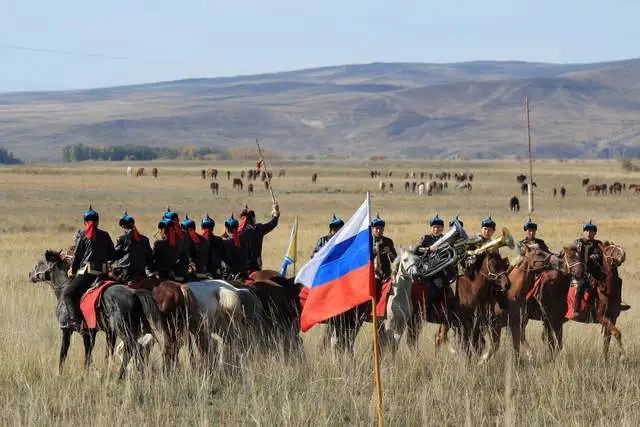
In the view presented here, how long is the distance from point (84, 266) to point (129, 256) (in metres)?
0.67

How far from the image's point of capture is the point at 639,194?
7462 cm

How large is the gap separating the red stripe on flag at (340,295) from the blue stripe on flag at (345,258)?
4 cm

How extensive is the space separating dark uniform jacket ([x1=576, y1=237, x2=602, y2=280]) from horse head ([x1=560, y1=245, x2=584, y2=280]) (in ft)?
0.56

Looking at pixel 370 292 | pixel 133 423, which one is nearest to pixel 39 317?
pixel 133 423

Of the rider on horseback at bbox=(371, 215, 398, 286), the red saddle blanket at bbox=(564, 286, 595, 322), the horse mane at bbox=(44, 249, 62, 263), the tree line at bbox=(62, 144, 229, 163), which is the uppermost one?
the horse mane at bbox=(44, 249, 62, 263)

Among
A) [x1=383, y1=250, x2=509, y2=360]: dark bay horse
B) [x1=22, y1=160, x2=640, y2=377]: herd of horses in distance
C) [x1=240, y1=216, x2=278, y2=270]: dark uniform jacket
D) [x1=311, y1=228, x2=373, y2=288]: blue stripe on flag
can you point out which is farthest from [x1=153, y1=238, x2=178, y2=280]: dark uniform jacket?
[x1=311, y1=228, x2=373, y2=288]: blue stripe on flag

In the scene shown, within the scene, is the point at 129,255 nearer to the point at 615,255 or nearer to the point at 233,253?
the point at 233,253

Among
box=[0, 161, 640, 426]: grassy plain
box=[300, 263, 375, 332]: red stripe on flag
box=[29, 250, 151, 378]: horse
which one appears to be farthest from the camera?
box=[29, 250, 151, 378]: horse

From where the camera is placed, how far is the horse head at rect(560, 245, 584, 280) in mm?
15844

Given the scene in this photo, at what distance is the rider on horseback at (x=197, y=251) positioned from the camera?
1588 cm

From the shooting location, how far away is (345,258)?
409 inches

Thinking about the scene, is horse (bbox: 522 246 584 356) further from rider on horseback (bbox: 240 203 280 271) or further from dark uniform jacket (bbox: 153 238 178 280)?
dark uniform jacket (bbox: 153 238 178 280)

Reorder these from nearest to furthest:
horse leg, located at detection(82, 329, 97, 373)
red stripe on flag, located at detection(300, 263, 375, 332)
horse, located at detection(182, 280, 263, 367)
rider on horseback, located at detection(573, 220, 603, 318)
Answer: red stripe on flag, located at detection(300, 263, 375, 332), horse, located at detection(182, 280, 263, 367), horse leg, located at detection(82, 329, 97, 373), rider on horseback, located at detection(573, 220, 603, 318)

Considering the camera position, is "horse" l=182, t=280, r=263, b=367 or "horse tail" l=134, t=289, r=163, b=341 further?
"horse" l=182, t=280, r=263, b=367
